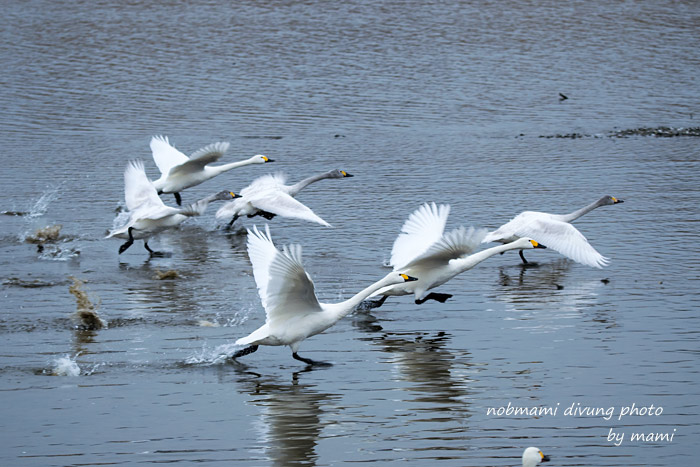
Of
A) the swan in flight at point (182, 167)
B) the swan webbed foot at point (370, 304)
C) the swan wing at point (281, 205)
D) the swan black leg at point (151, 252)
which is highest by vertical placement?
the swan in flight at point (182, 167)

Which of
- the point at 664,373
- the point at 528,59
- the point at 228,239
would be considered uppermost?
the point at 528,59

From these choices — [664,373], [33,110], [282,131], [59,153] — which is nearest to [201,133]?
[282,131]

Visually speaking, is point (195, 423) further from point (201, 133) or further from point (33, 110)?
point (33, 110)

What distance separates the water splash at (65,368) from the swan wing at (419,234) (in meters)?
3.35

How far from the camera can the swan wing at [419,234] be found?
10.5 metres

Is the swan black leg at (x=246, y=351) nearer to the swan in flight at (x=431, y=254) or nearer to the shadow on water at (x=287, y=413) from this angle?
the shadow on water at (x=287, y=413)

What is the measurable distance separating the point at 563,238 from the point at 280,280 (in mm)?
4827

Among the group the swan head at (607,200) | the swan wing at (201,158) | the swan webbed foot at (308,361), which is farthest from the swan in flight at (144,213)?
the swan head at (607,200)

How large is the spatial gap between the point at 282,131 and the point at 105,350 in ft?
40.7

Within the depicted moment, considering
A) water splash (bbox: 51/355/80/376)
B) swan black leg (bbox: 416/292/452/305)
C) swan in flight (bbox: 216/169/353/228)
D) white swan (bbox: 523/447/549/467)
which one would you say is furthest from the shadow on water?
swan in flight (bbox: 216/169/353/228)

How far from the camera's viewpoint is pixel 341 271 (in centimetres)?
1162

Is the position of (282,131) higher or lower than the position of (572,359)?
higher

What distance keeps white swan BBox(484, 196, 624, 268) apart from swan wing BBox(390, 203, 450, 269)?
1530 mm

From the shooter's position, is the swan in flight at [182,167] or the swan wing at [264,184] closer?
the swan wing at [264,184]
